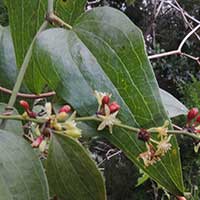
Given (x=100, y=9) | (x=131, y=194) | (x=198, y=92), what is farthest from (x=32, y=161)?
(x=131, y=194)

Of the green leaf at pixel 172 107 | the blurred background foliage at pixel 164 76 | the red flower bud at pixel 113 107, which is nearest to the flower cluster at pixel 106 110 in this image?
the red flower bud at pixel 113 107

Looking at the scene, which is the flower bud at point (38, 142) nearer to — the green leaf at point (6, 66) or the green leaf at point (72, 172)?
the green leaf at point (72, 172)

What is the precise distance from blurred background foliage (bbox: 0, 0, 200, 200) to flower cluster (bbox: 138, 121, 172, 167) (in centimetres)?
126

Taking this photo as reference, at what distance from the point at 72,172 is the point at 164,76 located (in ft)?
6.44

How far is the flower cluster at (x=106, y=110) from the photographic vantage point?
1.02 feet

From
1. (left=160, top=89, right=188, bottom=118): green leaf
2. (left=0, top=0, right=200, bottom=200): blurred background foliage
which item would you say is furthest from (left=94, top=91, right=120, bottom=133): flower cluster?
(left=0, top=0, right=200, bottom=200): blurred background foliage

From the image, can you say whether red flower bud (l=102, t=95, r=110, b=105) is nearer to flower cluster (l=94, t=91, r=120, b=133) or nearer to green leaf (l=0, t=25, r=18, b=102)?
flower cluster (l=94, t=91, r=120, b=133)

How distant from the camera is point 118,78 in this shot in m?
0.34

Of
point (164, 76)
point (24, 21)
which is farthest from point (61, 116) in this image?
point (164, 76)

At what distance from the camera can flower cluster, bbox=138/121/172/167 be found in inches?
12.6

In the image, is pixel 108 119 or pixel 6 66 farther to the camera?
pixel 6 66

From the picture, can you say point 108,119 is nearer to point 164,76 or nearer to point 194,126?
point 194,126

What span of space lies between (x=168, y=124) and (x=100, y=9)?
93mm

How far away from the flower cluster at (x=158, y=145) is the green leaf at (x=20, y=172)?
66mm
